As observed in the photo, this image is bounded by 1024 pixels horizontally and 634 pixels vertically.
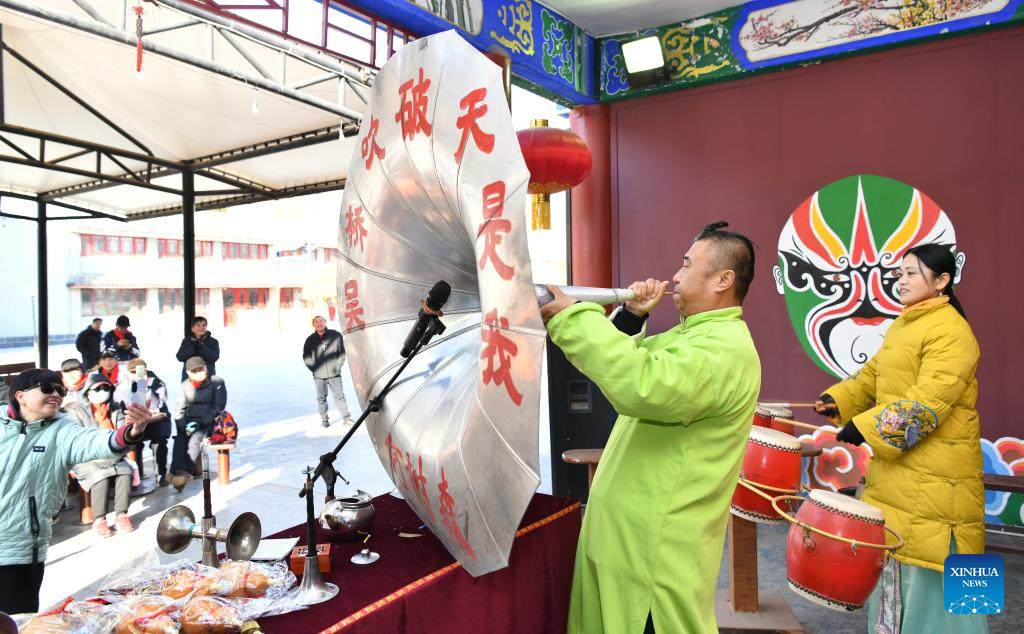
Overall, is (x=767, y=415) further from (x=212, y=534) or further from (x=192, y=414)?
(x=192, y=414)

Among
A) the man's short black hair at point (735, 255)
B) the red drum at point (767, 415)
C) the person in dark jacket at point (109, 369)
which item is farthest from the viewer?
the person in dark jacket at point (109, 369)

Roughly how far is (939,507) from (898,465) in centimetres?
17

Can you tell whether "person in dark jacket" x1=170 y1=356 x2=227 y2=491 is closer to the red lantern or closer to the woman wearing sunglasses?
the woman wearing sunglasses

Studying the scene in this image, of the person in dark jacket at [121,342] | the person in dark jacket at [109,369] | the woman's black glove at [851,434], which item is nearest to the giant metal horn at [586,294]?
the woman's black glove at [851,434]

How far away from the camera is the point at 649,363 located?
1294 millimetres

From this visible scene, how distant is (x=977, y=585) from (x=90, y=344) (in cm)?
861

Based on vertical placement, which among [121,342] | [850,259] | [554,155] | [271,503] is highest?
[554,155]

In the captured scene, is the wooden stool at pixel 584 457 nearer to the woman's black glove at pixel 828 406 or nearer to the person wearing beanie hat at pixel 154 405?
the woman's black glove at pixel 828 406

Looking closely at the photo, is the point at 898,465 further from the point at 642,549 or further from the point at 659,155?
the point at 659,155

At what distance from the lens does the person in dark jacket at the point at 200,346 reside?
20.1ft

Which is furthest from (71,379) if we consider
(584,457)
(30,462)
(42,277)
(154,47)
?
(42,277)

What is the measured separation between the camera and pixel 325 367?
24.8 ft

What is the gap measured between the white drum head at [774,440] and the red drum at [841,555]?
29 centimetres

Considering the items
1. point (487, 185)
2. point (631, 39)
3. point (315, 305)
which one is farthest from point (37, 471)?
point (315, 305)
